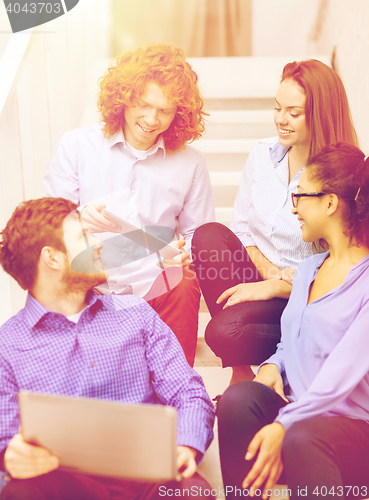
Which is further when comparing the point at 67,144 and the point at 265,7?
the point at 265,7

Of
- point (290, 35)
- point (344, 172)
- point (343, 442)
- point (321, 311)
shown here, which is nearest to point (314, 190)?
point (344, 172)

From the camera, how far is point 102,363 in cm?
100

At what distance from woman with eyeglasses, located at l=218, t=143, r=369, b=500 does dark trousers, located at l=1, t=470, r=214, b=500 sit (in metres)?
0.12

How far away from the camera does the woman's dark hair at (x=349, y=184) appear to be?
1.08 metres

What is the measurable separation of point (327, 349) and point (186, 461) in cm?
35

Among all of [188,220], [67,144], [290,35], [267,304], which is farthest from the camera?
[290,35]

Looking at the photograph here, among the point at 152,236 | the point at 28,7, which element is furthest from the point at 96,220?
the point at 28,7

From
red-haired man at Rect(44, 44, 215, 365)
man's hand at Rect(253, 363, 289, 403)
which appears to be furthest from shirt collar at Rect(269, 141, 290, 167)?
man's hand at Rect(253, 363, 289, 403)

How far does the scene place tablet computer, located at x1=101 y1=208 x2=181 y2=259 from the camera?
1277 millimetres

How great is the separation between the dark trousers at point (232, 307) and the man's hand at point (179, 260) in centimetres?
3

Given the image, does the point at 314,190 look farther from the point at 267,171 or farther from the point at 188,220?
the point at 188,220

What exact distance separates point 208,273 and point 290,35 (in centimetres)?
292

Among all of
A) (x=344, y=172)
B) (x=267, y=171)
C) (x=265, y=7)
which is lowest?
(x=267, y=171)

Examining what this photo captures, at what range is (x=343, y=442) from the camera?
93 centimetres
